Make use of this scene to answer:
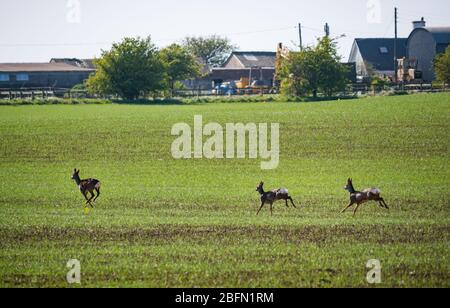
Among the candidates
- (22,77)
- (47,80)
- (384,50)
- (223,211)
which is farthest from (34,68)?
(223,211)

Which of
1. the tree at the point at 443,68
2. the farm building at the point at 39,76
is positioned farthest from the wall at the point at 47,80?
the tree at the point at 443,68

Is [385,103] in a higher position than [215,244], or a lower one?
higher

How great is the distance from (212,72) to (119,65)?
48.6 metres

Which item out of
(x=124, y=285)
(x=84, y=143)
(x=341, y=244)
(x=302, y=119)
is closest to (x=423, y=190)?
(x=341, y=244)

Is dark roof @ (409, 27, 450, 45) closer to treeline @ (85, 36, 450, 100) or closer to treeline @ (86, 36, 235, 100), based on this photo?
treeline @ (85, 36, 450, 100)

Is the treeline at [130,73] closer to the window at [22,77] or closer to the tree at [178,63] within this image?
the tree at [178,63]

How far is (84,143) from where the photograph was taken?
4262cm

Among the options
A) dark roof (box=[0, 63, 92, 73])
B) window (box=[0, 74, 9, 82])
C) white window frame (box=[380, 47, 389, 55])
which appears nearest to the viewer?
window (box=[0, 74, 9, 82])

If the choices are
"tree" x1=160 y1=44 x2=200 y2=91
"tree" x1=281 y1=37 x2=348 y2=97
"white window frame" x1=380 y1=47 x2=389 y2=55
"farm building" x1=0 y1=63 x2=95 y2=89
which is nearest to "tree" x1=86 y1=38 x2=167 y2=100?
"tree" x1=281 y1=37 x2=348 y2=97

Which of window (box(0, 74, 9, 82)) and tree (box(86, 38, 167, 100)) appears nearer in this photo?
tree (box(86, 38, 167, 100))

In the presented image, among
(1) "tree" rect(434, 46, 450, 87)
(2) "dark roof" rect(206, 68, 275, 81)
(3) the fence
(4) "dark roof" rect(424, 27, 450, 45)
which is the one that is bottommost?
(3) the fence

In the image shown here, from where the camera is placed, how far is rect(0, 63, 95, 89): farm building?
376 feet

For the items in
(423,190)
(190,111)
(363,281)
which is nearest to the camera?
(363,281)

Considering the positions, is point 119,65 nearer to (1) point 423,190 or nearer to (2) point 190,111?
(2) point 190,111
